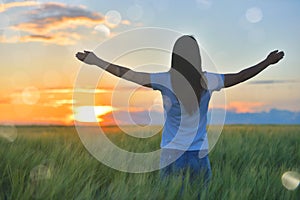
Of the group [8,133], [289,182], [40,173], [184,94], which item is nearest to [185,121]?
[184,94]

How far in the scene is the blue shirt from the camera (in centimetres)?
290

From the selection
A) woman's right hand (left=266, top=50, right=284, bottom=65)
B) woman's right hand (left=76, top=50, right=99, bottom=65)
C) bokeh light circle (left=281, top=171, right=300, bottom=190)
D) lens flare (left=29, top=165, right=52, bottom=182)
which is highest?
woman's right hand (left=266, top=50, right=284, bottom=65)

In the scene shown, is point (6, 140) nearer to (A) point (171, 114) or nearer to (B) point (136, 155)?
(B) point (136, 155)

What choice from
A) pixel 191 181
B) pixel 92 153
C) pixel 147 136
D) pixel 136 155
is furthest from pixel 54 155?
pixel 147 136

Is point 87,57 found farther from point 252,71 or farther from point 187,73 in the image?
point 252,71

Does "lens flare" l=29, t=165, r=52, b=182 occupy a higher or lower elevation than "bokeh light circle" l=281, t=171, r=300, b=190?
lower

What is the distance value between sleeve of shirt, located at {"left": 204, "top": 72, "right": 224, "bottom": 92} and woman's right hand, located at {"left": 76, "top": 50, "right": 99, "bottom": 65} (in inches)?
27.9

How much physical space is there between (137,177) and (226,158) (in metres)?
1.53

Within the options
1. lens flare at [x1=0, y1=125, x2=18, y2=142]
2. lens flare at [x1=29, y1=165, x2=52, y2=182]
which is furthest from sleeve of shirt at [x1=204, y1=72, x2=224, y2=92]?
lens flare at [x1=0, y1=125, x2=18, y2=142]

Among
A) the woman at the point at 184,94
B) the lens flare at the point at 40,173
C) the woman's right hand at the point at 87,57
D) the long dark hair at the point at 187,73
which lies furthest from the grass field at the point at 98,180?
the woman's right hand at the point at 87,57

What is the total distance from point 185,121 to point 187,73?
1.00 feet

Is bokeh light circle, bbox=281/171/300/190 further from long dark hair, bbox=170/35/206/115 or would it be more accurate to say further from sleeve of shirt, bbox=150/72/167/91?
sleeve of shirt, bbox=150/72/167/91

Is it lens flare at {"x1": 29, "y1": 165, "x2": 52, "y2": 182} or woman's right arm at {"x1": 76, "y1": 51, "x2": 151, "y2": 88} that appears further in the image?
woman's right arm at {"x1": 76, "y1": 51, "x2": 151, "y2": 88}

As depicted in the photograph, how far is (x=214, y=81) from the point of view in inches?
116
